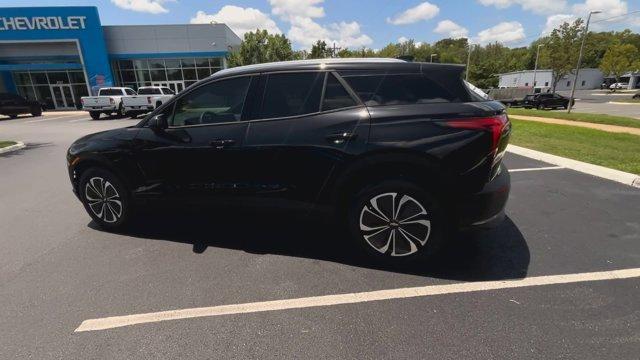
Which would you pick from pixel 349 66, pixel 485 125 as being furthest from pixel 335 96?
pixel 485 125

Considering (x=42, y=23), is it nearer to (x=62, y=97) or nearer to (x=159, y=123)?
(x=62, y=97)

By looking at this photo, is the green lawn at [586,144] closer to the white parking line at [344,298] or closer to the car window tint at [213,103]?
the white parking line at [344,298]

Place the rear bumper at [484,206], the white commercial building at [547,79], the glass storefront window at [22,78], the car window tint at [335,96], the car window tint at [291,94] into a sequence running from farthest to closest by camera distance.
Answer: the white commercial building at [547,79]
the glass storefront window at [22,78]
the car window tint at [291,94]
the car window tint at [335,96]
the rear bumper at [484,206]

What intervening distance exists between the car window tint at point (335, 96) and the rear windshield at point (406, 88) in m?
0.10

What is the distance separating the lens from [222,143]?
11.3 feet

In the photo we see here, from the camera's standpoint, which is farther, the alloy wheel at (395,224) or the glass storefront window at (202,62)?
the glass storefront window at (202,62)

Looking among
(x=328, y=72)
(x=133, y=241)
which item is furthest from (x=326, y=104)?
(x=133, y=241)

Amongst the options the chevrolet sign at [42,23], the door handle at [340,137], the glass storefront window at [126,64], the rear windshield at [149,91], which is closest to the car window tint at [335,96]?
the door handle at [340,137]

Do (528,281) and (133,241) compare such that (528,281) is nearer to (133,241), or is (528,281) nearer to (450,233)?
(450,233)

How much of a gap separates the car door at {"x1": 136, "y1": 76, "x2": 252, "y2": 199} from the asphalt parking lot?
1.20 ft

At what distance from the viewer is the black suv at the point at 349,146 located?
2.94m

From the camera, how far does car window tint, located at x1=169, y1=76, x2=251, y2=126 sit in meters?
3.55

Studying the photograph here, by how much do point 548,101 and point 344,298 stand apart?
36.0m

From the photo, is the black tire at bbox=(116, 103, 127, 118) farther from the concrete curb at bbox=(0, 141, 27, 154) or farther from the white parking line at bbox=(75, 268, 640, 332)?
the white parking line at bbox=(75, 268, 640, 332)
